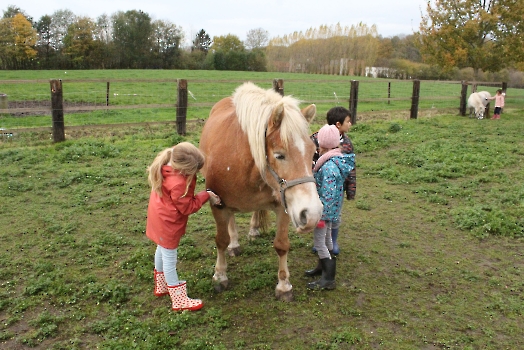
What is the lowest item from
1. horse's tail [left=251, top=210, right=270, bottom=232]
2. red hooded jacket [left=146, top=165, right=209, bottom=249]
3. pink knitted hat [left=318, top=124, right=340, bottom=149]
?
horse's tail [left=251, top=210, right=270, bottom=232]

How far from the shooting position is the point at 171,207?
2918 millimetres

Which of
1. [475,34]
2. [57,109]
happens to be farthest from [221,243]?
[475,34]

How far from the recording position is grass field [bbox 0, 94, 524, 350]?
9.05 ft

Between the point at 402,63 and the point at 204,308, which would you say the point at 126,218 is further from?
the point at 402,63

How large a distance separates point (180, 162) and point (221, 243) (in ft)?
3.07

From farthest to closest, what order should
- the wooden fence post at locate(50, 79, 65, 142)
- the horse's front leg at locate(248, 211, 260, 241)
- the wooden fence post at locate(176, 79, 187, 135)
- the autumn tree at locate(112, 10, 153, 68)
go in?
the autumn tree at locate(112, 10, 153, 68) → the wooden fence post at locate(176, 79, 187, 135) → the wooden fence post at locate(50, 79, 65, 142) → the horse's front leg at locate(248, 211, 260, 241)

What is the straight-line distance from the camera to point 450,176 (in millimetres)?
6578

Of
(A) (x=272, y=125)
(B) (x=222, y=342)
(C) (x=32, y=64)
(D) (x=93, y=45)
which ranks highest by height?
(D) (x=93, y=45)

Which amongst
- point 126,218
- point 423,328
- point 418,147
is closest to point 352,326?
point 423,328

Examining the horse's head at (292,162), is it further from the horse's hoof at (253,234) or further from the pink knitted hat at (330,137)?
the horse's hoof at (253,234)

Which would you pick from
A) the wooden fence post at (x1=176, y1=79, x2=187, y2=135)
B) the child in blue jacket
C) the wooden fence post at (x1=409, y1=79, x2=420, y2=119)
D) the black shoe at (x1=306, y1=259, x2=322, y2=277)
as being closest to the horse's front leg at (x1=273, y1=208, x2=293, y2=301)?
the child in blue jacket

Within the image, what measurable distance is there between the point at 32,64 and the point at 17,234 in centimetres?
4763

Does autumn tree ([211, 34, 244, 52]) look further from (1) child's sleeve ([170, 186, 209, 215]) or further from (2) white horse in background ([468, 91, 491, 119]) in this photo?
(1) child's sleeve ([170, 186, 209, 215])

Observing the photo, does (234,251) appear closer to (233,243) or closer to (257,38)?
(233,243)
